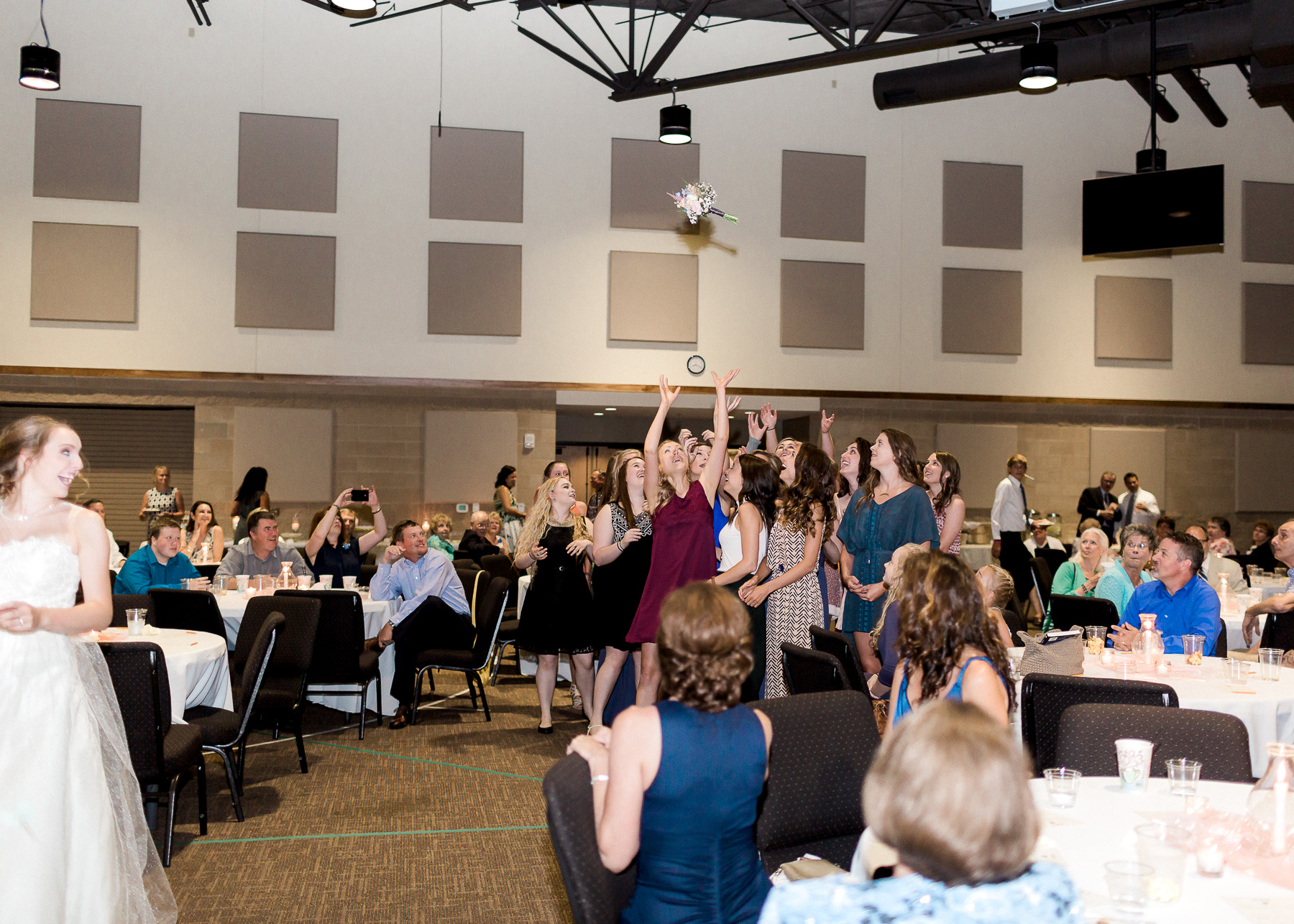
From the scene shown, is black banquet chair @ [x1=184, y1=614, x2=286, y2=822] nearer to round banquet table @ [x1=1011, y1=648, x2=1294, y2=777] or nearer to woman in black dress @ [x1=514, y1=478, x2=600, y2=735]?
woman in black dress @ [x1=514, y1=478, x2=600, y2=735]

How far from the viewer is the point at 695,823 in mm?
2117

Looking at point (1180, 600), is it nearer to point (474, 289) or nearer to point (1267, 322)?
point (474, 289)

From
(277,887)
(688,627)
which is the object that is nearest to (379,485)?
(277,887)

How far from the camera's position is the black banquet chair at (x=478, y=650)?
6453mm

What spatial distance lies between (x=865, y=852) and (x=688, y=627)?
54 cm

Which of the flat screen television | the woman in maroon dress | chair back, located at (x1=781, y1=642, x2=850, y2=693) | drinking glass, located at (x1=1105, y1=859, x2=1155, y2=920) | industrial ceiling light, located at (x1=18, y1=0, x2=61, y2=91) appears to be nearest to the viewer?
drinking glass, located at (x1=1105, y1=859, x2=1155, y2=920)

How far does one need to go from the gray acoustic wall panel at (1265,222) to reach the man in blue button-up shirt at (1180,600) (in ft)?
36.2

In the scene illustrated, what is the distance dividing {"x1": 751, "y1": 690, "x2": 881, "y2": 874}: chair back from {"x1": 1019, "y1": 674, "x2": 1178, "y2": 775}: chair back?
38.3 inches

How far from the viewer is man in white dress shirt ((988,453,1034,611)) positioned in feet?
38.4

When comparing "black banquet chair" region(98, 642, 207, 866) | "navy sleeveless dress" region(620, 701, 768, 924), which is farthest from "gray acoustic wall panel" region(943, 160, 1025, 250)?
"navy sleeveless dress" region(620, 701, 768, 924)

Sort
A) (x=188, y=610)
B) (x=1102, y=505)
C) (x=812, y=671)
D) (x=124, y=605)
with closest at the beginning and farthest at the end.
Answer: (x=812, y=671) → (x=124, y=605) → (x=188, y=610) → (x=1102, y=505)

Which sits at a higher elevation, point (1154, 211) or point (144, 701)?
point (1154, 211)

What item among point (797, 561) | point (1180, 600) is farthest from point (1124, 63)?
point (797, 561)

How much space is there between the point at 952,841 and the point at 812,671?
2468 millimetres
